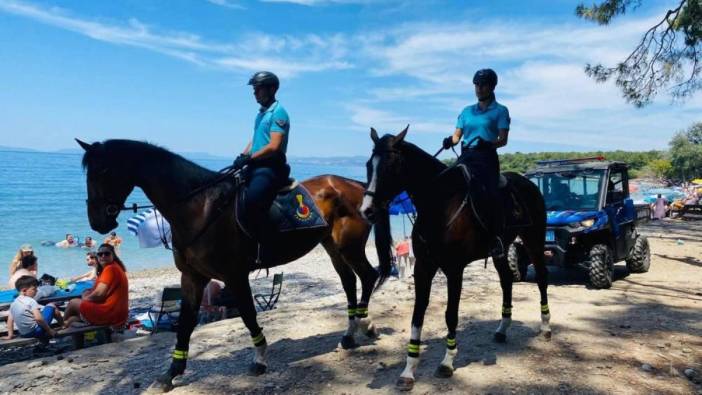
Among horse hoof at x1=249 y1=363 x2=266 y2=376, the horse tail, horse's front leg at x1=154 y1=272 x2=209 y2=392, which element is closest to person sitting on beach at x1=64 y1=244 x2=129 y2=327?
horse's front leg at x1=154 y1=272 x2=209 y2=392

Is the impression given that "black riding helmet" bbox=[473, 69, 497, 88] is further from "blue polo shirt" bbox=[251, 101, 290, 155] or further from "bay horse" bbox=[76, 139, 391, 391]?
"bay horse" bbox=[76, 139, 391, 391]

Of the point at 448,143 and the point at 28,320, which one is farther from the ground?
the point at 448,143

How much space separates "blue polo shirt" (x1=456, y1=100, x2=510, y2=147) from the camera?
5344 mm

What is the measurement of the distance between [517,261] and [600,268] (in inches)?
66.6

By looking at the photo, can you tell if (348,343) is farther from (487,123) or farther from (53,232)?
(53,232)

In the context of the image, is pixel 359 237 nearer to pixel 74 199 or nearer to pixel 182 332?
pixel 182 332

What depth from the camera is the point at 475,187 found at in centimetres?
496

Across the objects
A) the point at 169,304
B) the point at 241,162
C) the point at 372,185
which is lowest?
the point at 169,304

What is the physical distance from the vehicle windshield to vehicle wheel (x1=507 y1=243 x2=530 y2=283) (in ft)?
3.91

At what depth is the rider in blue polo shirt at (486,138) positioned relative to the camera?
508cm

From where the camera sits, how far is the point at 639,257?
11.1m

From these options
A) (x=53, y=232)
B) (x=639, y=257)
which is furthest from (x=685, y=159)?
(x=53, y=232)

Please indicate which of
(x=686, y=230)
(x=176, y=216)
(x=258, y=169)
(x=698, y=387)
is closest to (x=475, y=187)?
(x=258, y=169)

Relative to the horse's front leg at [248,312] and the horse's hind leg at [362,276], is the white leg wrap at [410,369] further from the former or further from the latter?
the horse's front leg at [248,312]
